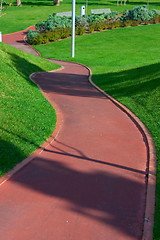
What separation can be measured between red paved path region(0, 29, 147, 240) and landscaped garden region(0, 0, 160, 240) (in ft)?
1.58

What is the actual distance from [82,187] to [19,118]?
4.39 metres

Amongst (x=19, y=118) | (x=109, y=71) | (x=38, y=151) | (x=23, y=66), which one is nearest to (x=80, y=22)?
(x=109, y=71)

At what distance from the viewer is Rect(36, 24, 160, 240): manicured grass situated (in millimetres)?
14125

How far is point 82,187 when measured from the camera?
825 centimetres

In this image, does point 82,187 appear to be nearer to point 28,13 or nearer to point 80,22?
point 80,22

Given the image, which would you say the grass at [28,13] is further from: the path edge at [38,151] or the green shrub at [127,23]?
the path edge at [38,151]

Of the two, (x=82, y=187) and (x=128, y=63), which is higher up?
(x=82, y=187)

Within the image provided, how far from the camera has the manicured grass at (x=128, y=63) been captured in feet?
46.3

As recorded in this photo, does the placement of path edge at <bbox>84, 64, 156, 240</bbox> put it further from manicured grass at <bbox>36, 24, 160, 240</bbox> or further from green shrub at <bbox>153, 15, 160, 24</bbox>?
green shrub at <bbox>153, 15, 160, 24</bbox>

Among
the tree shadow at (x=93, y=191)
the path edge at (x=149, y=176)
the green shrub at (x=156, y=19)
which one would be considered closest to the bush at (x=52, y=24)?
the green shrub at (x=156, y=19)

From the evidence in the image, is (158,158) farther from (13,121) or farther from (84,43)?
(84,43)

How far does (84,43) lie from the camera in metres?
35.0

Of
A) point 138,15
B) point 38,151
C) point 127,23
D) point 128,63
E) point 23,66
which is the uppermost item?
point 38,151

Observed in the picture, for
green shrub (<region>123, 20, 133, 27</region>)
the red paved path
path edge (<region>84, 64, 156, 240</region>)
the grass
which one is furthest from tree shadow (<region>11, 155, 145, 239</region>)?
the grass
